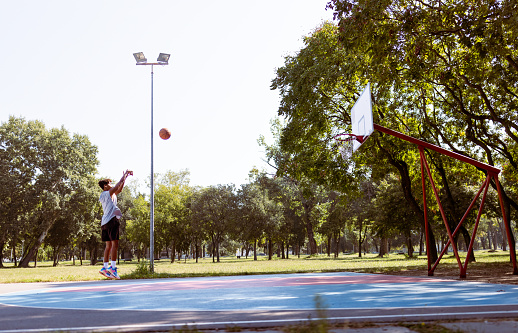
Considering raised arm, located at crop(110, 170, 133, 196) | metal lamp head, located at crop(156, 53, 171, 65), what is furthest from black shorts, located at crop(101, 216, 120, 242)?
metal lamp head, located at crop(156, 53, 171, 65)

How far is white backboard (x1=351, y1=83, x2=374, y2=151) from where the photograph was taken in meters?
11.2

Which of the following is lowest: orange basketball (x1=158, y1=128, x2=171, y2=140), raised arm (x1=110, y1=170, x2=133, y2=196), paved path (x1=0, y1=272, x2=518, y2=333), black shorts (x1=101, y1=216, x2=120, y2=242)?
paved path (x1=0, y1=272, x2=518, y2=333)

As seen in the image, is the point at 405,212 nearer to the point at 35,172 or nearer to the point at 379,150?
the point at 379,150

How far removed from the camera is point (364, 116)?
11.7m

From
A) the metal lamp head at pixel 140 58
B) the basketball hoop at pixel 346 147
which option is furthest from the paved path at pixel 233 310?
the metal lamp head at pixel 140 58

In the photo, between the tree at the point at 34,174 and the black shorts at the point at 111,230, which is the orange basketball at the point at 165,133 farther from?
the tree at the point at 34,174

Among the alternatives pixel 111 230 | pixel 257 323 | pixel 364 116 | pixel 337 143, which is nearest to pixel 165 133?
pixel 111 230

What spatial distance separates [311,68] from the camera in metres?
16.1

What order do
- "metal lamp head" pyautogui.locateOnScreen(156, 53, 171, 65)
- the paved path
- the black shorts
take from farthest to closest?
1. "metal lamp head" pyautogui.locateOnScreen(156, 53, 171, 65)
2. the black shorts
3. the paved path

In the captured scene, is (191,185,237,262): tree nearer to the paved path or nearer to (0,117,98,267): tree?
(0,117,98,267): tree

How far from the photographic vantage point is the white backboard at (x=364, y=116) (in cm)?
1116

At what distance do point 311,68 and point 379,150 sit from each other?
16.9ft

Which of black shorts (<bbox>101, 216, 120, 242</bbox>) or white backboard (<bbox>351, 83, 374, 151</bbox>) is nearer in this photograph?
black shorts (<bbox>101, 216, 120, 242</bbox>)

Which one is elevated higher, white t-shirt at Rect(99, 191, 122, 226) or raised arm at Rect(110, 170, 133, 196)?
raised arm at Rect(110, 170, 133, 196)
